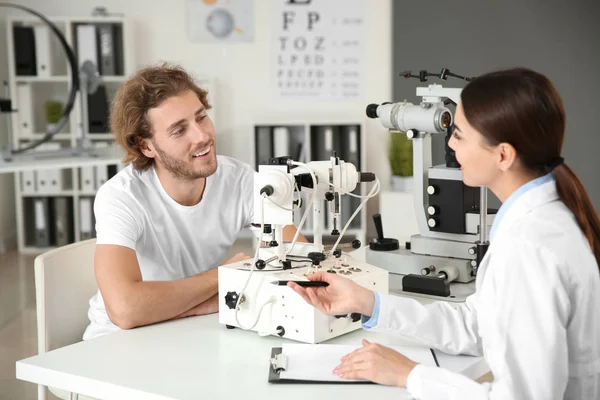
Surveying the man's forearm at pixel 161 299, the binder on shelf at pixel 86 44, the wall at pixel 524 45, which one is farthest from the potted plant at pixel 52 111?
the man's forearm at pixel 161 299

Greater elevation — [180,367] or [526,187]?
[526,187]

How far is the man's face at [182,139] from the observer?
216cm

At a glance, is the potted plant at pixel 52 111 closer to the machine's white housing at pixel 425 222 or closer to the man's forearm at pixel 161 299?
the machine's white housing at pixel 425 222

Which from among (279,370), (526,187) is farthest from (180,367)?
(526,187)

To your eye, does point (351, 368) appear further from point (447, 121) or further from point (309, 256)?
point (447, 121)

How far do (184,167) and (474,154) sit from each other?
1018 millimetres

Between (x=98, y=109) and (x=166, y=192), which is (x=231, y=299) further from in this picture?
(x=98, y=109)

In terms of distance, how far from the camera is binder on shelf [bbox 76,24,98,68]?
18.0 feet

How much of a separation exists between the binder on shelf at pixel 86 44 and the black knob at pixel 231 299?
4200 millimetres

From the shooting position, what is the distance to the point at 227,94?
5.93 meters

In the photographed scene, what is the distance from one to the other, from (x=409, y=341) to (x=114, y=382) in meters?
0.65

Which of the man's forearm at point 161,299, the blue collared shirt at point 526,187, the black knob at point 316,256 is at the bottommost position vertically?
the man's forearm at point 161,299

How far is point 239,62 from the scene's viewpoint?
5.88 m

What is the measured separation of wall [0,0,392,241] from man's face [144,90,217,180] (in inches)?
147
